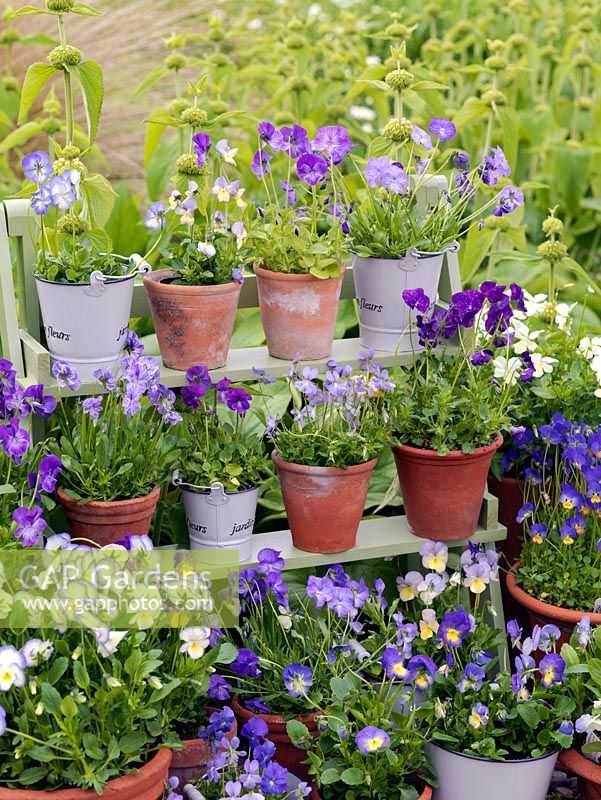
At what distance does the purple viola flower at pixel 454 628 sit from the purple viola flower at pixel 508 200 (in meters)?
0.78

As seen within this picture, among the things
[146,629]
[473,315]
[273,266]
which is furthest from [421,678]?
[273,266]

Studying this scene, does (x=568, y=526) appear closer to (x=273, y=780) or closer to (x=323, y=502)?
(x=323, y=502)

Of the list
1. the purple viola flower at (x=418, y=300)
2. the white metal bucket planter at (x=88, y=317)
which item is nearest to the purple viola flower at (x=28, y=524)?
the white metal bucket planter at (x=88, y=317)

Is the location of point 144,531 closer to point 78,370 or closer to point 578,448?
point 78,370

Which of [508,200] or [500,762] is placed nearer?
[500,762]

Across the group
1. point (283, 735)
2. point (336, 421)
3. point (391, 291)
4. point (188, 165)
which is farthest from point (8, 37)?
point (283, 735)

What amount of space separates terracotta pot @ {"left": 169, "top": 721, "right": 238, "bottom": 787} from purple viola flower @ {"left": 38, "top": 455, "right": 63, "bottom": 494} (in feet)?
1.72

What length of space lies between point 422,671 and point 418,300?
691 mm

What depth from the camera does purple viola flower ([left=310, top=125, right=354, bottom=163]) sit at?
216 centimetres

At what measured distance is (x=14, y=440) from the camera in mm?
1925

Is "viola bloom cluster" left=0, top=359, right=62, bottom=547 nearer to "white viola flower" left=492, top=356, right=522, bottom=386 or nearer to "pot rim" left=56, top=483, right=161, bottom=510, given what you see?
"pot rim" left=56, top=483, right=161, bottom=510

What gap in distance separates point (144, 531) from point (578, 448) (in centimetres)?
90

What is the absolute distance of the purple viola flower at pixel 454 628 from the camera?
217 cm

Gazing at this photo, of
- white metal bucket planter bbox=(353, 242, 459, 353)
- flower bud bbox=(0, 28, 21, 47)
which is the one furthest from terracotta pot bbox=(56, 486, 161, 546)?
flower bud bbox=(0, 28, 21, 47)
